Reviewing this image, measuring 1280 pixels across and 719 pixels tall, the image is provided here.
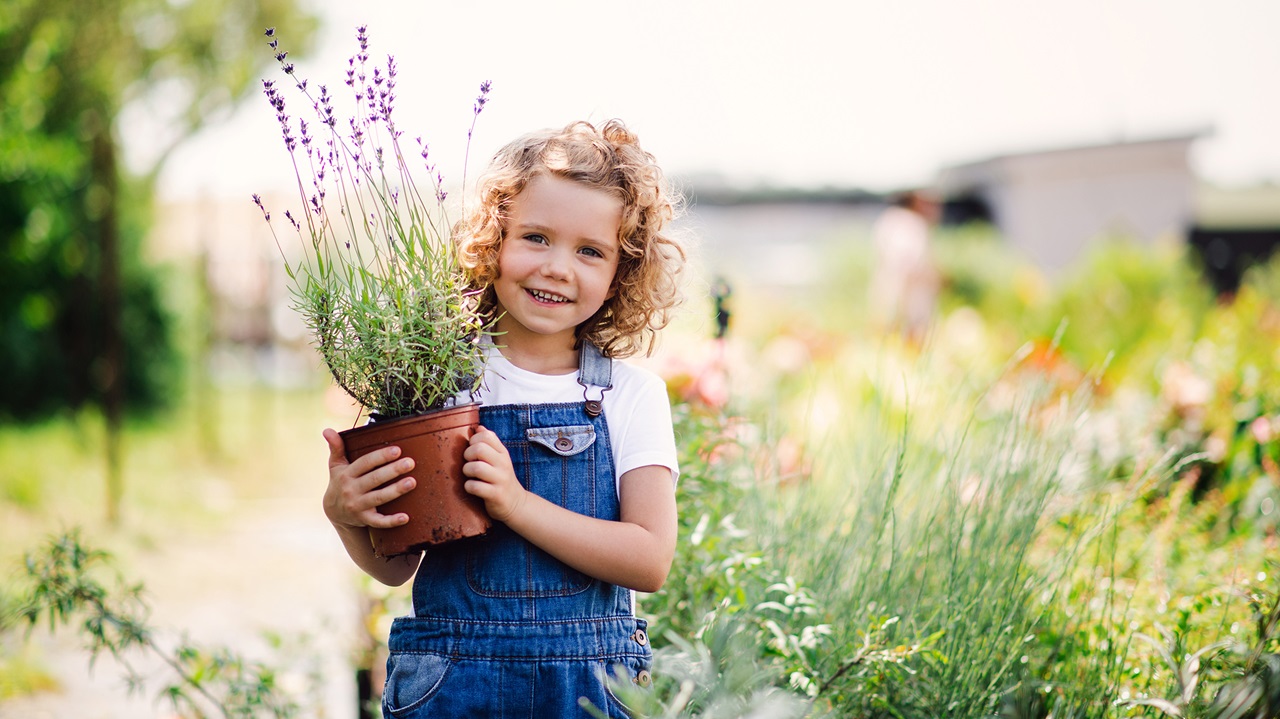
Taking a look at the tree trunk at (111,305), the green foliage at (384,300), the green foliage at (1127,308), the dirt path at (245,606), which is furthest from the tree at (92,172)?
the green foliage at (1127,308)

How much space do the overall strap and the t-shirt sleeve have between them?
6 centimetres

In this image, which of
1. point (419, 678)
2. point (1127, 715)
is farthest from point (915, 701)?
point (419, 678)

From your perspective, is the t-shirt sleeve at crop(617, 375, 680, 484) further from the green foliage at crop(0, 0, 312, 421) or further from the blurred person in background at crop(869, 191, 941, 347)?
the blurred person in background at crop(869, 191, 941, 347)

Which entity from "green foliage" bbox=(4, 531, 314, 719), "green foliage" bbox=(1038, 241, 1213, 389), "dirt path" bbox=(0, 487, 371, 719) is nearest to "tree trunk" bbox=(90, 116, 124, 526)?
"dirt path" bbox=(0, 487, 371, 719)

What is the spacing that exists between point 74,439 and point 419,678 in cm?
690

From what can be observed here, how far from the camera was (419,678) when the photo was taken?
4.99 ft

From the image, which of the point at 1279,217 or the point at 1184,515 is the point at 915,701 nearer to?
the point at 1184,515

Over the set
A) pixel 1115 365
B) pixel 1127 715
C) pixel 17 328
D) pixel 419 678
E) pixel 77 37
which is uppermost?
pixel 77 37

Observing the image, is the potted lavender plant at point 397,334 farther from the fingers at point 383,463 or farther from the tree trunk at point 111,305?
the tree trunk at point 111,305

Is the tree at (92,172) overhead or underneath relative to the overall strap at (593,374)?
overhead

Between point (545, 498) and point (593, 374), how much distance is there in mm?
236

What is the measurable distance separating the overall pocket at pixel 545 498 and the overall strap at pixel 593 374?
46mm

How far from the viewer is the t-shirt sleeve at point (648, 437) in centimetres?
160

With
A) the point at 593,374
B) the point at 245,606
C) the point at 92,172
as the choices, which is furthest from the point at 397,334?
the point at 92,172
